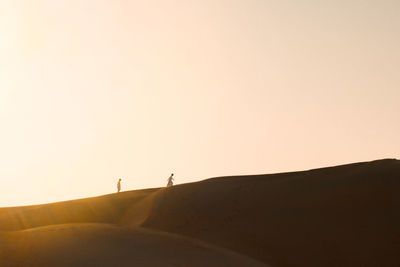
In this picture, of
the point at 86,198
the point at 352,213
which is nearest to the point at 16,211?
the point at 86,198

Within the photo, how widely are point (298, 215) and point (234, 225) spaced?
4.64ft

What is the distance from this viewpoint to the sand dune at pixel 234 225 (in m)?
8.98

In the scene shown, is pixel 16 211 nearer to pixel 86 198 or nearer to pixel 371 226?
pixel 86 198

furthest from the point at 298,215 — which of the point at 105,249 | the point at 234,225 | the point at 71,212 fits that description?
the point at 71,212

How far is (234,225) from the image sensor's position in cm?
1199

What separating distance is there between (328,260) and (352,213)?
57.8 inches

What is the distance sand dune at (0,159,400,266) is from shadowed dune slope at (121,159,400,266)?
21mm

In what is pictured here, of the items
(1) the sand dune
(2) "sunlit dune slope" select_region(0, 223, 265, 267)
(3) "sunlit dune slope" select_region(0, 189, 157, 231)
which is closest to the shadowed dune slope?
(1) the sand dune

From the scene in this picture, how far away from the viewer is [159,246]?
379 inches

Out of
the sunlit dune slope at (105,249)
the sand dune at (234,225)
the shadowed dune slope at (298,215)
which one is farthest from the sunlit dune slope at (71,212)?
the sunlit dune slope at (105,249)

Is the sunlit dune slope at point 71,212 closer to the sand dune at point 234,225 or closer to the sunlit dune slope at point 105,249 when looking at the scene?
the sand dune at point 234,225

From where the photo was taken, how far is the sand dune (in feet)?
29.5

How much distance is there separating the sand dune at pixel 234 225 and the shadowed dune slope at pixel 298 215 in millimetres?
21

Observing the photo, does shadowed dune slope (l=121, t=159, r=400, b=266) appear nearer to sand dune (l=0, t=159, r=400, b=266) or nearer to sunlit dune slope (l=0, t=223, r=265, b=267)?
sand dune (l=0, t=159, r=400, b=266)
